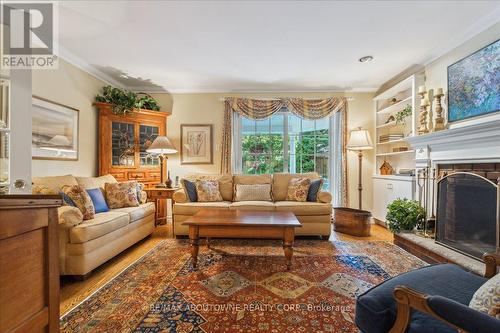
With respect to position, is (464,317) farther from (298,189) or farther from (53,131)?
(53,131)

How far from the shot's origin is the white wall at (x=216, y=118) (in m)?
4.39

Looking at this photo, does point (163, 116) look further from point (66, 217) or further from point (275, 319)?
point (275, 319)

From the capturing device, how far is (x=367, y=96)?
4398 millimetres

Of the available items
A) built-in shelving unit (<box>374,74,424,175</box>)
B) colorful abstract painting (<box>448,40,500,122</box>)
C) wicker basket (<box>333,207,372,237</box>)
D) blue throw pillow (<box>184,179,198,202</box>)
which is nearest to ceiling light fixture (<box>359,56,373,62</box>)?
built-in shelving unit (<box>374,74,424,175</box>)

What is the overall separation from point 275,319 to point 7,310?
1.42 meters

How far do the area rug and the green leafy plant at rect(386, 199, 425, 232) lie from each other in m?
0.36

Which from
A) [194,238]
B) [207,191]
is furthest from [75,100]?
[194,238]

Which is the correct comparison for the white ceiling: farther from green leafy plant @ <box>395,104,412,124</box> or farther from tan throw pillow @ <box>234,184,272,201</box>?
tan throw pillow @ <box>234,184,272,201</box>

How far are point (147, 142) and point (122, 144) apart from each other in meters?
0.41

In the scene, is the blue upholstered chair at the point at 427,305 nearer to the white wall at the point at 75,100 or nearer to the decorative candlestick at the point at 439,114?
the decorative candlestick at the point at 439,114

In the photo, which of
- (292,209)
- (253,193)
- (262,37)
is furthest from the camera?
(253,193)

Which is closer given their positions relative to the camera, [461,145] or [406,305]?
[406,305]

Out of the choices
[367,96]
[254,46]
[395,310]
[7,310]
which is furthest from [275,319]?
[367,96]

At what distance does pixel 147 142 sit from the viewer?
4207 mm
